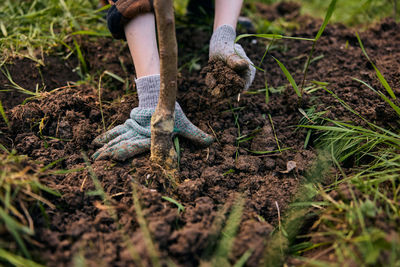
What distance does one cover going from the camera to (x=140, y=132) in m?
1.49

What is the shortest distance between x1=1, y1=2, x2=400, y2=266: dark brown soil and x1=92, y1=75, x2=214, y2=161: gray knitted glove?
0.19 ft

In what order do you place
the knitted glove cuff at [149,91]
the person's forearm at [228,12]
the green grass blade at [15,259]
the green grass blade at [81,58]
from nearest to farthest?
the green grass blade at [15,259] → the knitted glove cuff at [149,91] → the person's forearm at [228,12] → the green grass blade at [81,58]

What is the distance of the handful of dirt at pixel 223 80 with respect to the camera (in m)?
1.46

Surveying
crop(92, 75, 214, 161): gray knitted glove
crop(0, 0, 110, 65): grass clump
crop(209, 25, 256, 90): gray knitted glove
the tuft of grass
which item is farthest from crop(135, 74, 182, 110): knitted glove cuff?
the tuft of grass

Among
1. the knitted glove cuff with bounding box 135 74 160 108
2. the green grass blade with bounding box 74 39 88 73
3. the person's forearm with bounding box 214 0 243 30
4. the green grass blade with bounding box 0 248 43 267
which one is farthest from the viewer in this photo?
the green grass blade with bounding box 74 39 88 73

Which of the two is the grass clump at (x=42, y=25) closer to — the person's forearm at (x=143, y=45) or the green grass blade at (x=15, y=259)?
the person's forearm at (x=143, y=45)

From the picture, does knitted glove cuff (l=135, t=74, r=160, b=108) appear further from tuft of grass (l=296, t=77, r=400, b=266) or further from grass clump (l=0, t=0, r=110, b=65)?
tuft of grass (l=296, t=77, r=400, b=266)

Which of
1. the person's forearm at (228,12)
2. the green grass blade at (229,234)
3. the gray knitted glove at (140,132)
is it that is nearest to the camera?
the green grass blade at (229,234)

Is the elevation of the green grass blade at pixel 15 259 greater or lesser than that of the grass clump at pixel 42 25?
lesser

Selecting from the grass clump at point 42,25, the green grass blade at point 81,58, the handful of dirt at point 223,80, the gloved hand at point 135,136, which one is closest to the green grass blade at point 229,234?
the gloved hand at point 135,136

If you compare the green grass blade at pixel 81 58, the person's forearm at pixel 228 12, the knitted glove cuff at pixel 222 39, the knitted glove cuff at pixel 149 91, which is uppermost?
the person's forearm at pixel 228 12

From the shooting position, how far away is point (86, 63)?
2.11m

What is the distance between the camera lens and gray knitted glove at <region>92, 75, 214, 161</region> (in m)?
1.43

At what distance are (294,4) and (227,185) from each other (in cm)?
242
